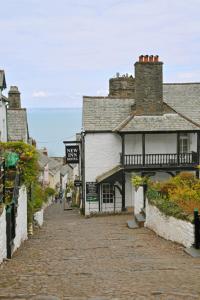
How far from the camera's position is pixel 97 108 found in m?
32.8

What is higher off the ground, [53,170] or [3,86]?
[3,86]

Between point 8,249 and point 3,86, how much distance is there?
2316 cm

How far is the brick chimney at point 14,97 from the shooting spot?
138 feet

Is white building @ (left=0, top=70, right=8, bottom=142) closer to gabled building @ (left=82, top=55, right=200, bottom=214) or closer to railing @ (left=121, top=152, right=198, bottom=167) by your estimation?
gabled building @ (left=82, top=55, right=200, bottom=214)

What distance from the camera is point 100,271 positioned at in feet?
31.6

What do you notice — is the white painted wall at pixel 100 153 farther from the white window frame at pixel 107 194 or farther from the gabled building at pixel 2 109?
the gabled building at pixel 2 109

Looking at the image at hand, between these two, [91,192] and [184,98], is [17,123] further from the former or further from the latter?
[184,98]

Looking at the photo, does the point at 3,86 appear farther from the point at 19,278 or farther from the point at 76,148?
the point at 19,278

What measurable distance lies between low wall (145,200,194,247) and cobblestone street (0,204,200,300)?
325 millimetres

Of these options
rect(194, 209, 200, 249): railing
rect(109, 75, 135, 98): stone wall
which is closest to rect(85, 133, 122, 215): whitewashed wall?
rect(109, 75, 135, 98): stone wall

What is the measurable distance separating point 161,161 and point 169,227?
16.6 m

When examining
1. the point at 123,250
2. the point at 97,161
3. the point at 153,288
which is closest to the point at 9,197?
the point at 123,250

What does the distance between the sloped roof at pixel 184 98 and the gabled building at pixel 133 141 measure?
48 cm

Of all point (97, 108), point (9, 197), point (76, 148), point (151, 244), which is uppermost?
point (97, 108)
